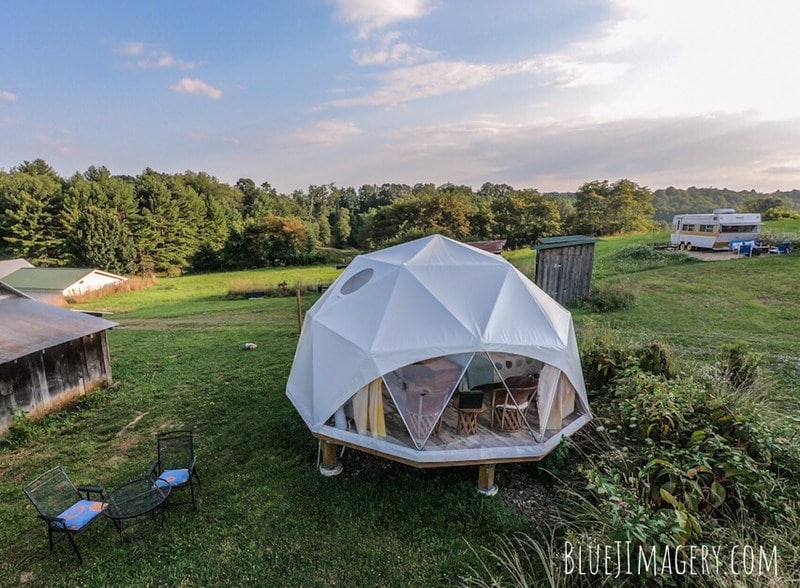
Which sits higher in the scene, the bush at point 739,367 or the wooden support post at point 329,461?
the bush at point 739,367

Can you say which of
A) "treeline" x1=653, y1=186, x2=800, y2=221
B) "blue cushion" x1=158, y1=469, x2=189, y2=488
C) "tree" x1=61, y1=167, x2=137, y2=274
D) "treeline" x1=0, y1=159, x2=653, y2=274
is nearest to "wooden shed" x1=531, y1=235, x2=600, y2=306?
"blue cushion" x1=158, y1=469, x2=189, y2=488

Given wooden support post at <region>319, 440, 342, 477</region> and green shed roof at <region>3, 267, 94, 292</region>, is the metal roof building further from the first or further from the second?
wooden support post at <region>319, 440, 342, 477</region>

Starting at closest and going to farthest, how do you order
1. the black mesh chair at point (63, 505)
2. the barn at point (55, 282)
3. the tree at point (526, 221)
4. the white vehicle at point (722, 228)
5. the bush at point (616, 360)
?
the black mesh chair at point (63, 505)
the bush at point (616, 360)
the white vehicle at point (722, 228)
the barn at point (55, 282)
the tree at point (526, 221)

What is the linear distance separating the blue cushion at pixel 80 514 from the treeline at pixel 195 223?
30.8m

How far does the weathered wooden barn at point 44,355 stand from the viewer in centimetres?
714

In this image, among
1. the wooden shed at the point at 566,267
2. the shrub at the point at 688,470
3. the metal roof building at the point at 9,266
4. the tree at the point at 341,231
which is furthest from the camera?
the tree at the point at 341,231

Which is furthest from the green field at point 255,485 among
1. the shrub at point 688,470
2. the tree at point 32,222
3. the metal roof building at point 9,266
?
the tree at point 32,222

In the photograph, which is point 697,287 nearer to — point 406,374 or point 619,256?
point 619,256

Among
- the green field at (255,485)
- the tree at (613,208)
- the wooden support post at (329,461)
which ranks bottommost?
the green field at (255,485)

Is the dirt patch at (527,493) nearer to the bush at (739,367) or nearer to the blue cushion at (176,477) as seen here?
the bush at (739,367)

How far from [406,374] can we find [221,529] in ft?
9.79

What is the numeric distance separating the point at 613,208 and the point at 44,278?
47236 millimetres

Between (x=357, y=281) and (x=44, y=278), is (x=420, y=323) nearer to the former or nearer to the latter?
(x=357, y=281)

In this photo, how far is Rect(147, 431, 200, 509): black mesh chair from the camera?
520 centimetres
